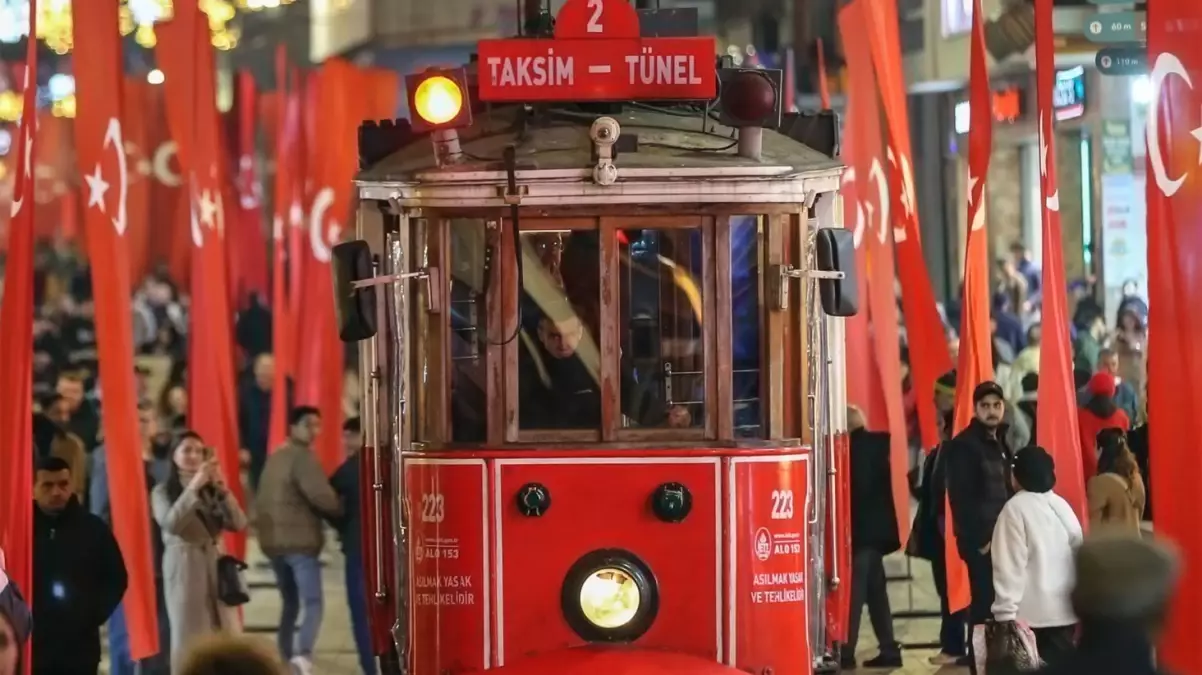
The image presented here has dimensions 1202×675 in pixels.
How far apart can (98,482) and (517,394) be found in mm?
4799

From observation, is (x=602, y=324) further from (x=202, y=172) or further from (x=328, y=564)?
(x=328, y=564)

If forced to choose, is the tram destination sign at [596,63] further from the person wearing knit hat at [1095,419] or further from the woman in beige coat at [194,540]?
the person wearing knit hat at [1095,419]

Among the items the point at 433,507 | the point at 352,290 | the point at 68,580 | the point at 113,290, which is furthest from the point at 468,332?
the point at 113,290

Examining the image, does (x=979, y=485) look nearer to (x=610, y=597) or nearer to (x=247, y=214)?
(x=610, y=597)

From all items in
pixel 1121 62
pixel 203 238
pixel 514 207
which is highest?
pixel 1121 62

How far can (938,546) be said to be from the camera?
38.0ft

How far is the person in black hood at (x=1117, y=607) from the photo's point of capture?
4.21 m

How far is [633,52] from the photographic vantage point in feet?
23.6

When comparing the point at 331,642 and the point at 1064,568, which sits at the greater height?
the point at 1064,568

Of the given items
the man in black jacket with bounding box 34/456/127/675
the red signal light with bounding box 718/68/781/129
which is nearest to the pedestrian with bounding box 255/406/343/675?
the man in black jacket with bounding box 34/456/127/675

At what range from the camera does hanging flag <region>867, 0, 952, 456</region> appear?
11.6m

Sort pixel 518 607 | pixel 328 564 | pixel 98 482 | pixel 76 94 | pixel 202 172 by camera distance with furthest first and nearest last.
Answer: pixel 328 564, pixel 202 172, pixel 98 482, pixel 76 94, pixel 518 607

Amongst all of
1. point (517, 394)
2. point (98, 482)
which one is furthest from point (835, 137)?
point (98, 482)

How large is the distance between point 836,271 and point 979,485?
11.7ft
